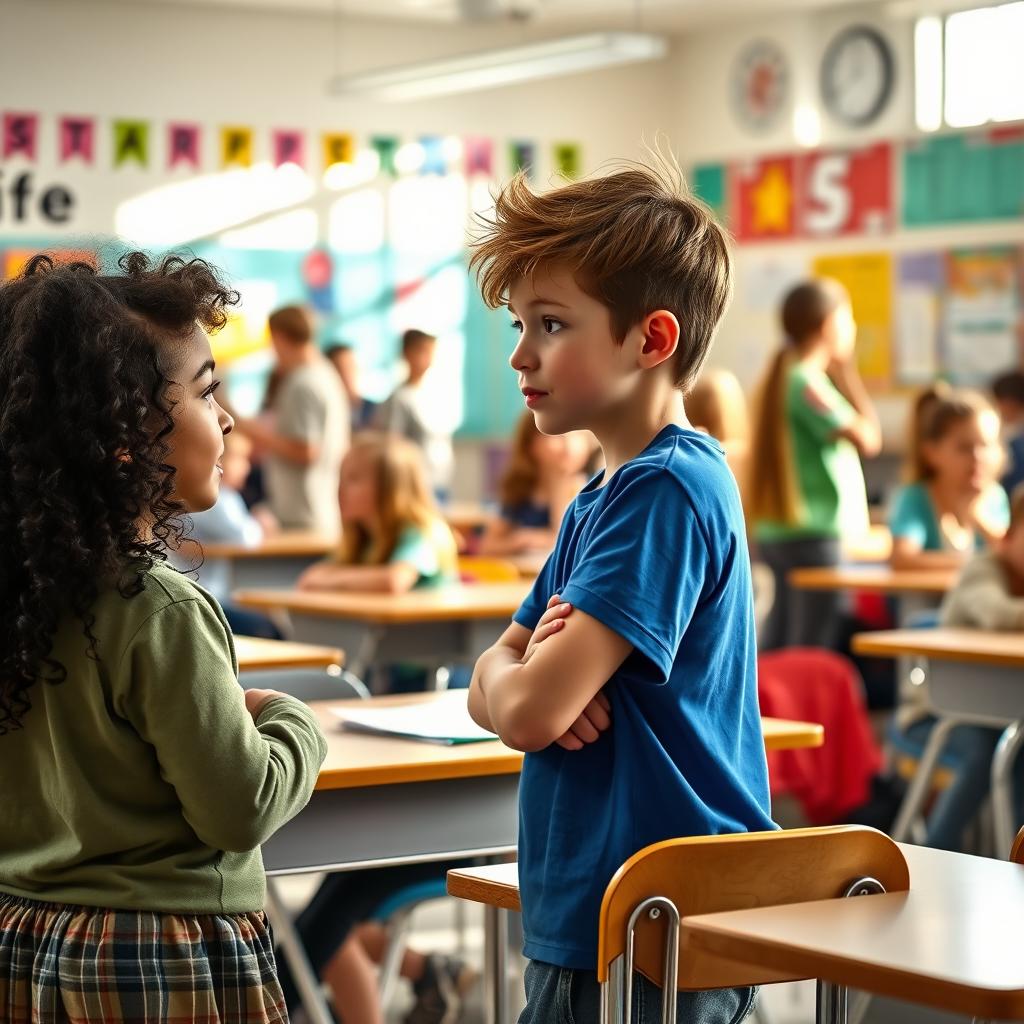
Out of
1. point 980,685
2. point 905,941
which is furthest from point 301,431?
point 905,941

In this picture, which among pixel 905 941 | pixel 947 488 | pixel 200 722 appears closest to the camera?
pixel 905 941

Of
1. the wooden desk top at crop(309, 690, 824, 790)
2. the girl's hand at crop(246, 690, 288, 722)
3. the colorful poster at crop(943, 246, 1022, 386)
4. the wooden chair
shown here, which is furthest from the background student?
the wooden chair

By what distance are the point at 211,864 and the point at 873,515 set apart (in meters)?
6.71

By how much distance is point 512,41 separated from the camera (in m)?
9.77

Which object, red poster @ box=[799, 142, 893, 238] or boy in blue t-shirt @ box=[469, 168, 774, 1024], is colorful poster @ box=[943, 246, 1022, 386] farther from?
boy in blue t-shirt @ box=[469, 168, 774, 1024]

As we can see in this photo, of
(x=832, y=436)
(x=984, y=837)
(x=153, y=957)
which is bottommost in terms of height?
(x=984, y=837)

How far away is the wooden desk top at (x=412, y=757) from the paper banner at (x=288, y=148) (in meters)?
7.19

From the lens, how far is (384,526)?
4.54 metres

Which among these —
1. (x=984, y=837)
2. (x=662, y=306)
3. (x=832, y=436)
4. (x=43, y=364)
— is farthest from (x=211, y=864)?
(x=832, y=436)

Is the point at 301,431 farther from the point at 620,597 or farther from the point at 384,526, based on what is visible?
the point at 620,597

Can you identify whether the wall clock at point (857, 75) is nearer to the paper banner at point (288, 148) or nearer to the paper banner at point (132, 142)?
the paper banner at point (288, 148)

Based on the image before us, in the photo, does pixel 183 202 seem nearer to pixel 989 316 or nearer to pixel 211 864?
pixel 989 316

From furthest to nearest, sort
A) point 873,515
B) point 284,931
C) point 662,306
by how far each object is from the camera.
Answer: point 873,515
point 284,931
point 662,306

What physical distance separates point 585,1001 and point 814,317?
4293 mm
